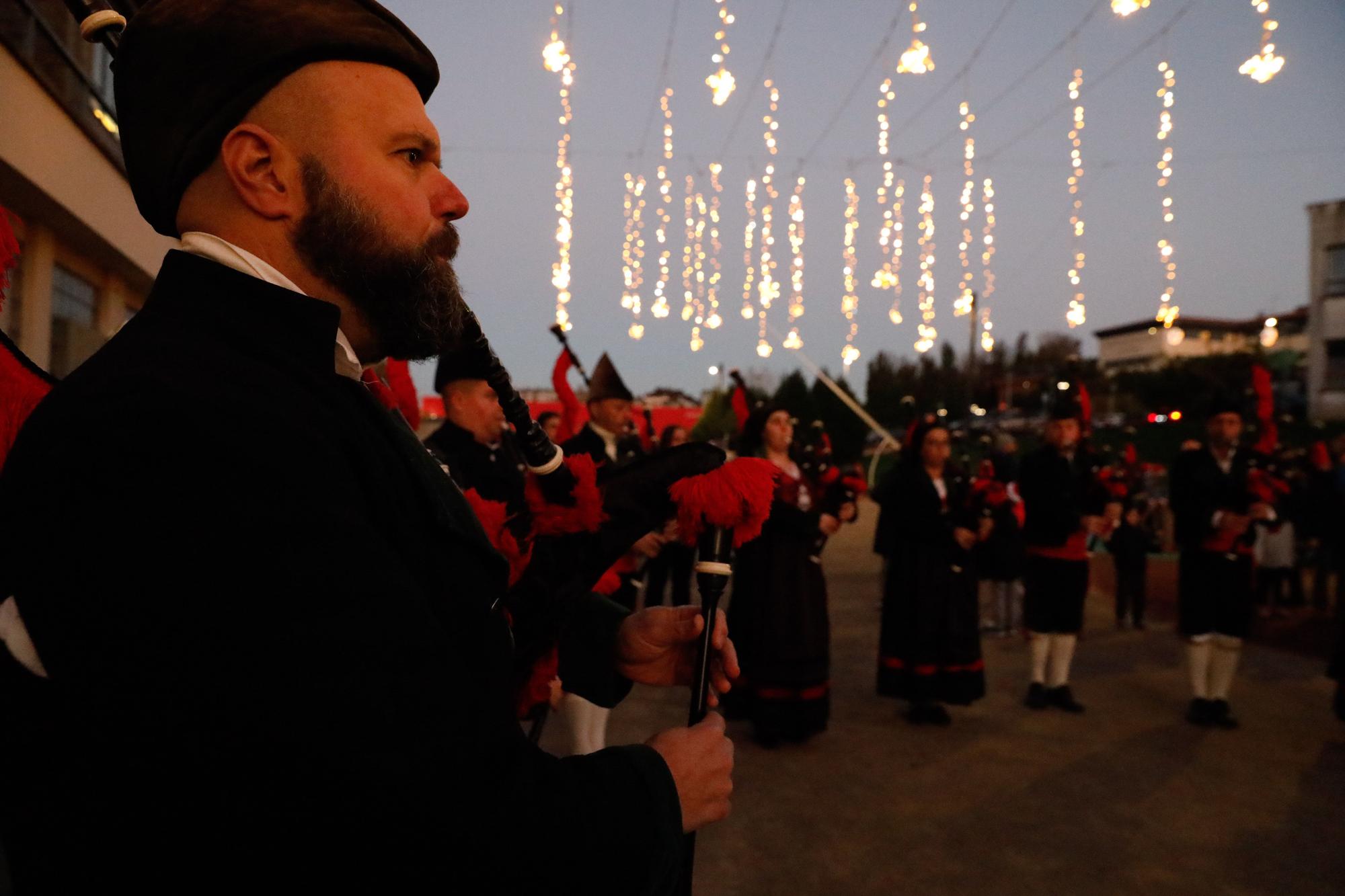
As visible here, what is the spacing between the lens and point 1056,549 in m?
5.96

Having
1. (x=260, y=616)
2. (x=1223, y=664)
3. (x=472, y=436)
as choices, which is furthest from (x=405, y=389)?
(x=1223, y=664)

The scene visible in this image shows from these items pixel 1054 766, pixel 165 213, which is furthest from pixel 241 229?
pixel 1054 766

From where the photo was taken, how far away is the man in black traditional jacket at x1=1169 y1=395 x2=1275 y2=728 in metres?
5.50

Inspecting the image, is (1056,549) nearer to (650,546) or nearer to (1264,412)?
(1264,412)

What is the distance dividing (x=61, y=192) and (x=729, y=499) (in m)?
7.13

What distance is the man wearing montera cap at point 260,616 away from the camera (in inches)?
30.3

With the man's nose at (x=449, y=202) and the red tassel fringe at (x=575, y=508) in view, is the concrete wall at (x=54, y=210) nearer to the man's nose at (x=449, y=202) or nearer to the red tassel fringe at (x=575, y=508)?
the red tassel fringe at (x=575, y=508)

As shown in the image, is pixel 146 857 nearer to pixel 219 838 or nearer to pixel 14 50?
pixel 219 838

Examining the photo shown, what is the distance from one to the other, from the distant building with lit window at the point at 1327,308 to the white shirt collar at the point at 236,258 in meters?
35.7

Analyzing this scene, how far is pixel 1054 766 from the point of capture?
476cm

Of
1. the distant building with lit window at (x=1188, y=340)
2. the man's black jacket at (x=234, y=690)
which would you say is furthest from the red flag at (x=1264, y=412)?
the distant building with lit window at (x=1188, y=340)

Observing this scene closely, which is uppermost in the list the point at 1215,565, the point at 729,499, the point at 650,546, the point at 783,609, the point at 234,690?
the point at 729,499

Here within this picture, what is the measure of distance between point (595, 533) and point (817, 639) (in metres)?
3.68

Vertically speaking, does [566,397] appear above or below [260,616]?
above
